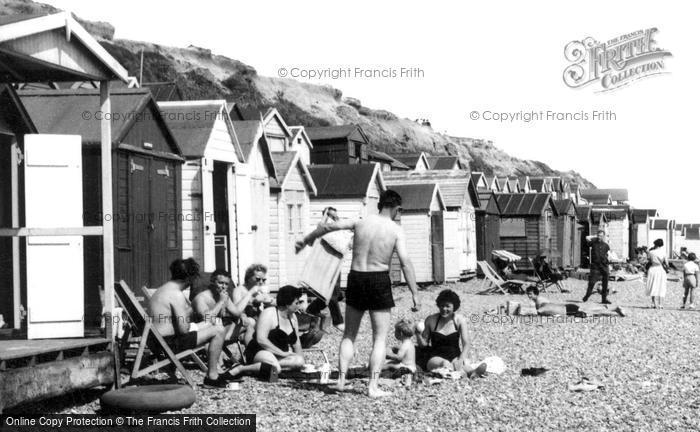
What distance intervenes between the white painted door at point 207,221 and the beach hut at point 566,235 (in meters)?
27.5

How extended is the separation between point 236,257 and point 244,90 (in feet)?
276

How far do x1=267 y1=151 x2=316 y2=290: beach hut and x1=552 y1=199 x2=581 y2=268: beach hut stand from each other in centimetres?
2133

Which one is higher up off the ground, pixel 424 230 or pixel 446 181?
pixel 446 181

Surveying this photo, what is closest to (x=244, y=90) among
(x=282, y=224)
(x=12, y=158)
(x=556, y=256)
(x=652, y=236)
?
(x=652, y=236)

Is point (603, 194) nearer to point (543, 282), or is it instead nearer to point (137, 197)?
point (543, 282)

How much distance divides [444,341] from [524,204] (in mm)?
31719

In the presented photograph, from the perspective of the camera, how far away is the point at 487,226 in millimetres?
36812

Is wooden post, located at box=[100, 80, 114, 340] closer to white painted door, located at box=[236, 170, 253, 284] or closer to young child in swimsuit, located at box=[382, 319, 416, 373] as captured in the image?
young child in swimsuit, located at box=[382, 319, 416, 373]

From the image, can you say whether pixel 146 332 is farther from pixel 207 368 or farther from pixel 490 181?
pixel 490 181

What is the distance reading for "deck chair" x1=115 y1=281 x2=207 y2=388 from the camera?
27.9 ft

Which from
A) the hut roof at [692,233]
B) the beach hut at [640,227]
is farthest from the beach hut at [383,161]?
the hut roof at [692,233]

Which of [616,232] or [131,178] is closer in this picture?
[131,178]

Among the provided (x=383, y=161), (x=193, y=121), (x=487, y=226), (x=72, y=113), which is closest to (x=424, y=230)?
(x=487, y=226)

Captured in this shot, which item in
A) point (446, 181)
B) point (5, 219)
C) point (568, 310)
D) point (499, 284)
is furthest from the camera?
point (446, 181)
